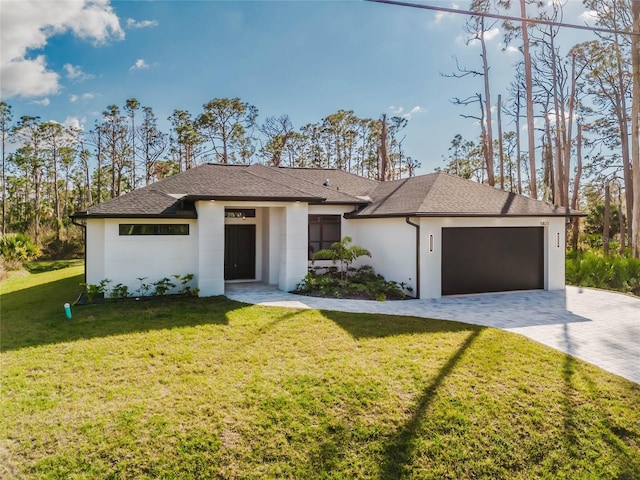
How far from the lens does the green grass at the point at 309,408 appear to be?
3973mm

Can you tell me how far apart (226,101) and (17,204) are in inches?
975

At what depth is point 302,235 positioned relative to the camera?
11.8 metres

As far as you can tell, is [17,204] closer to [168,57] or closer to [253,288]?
[168,57]

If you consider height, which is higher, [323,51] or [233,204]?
[323,51]

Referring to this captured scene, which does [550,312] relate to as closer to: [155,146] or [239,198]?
[239,198]


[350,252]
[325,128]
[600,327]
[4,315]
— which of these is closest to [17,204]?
[325,128]

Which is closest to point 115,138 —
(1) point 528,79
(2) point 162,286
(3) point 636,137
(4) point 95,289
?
(4) point 95,289

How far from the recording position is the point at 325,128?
3709cm

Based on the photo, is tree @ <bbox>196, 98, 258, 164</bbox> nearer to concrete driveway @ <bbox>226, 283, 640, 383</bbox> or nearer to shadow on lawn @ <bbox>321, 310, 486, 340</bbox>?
concrete driveway @ <bbox>226, 283, 640, 383</bbox>

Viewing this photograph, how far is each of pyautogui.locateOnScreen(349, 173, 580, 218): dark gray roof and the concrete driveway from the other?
2.49 m

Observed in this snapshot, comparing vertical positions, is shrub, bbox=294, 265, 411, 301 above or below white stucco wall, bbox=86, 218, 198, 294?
below

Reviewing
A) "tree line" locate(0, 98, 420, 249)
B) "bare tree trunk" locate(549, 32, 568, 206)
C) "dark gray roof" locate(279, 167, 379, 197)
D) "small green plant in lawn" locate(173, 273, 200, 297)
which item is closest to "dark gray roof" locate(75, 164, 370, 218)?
"dark gray roof" locate(279, 167, 379, 197)

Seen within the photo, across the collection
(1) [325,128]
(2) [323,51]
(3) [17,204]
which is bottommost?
(3) [17,204]

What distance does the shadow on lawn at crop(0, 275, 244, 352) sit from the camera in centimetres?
752
